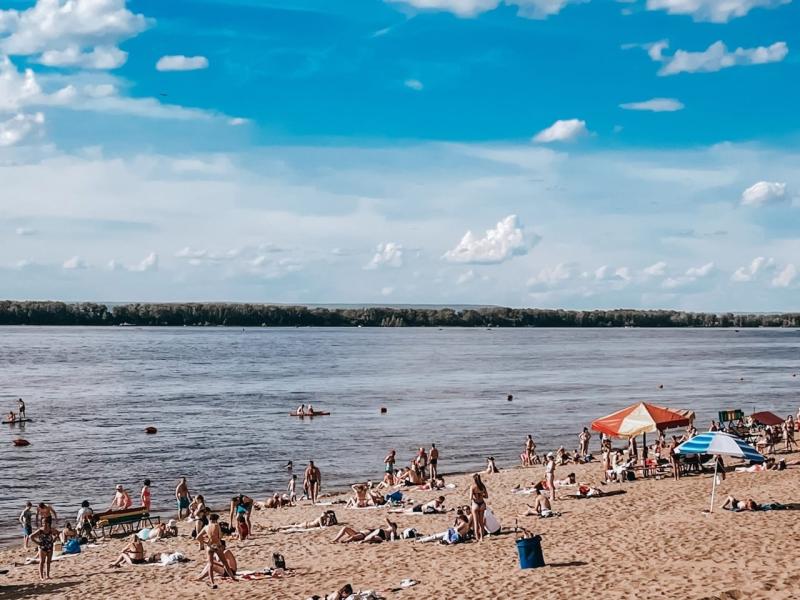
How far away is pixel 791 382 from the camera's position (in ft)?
256

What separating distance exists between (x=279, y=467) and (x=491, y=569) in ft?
70.8

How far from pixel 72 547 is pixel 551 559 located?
13.3 m

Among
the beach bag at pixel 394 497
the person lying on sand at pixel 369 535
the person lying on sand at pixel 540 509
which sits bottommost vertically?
the beach bag at pixel 394 497

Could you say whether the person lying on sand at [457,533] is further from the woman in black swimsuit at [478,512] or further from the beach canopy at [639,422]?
the beach canopy at [639,422]

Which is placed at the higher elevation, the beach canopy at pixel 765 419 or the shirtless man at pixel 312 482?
the beach canopy at pixel 765 419

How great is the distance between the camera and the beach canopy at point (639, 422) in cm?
2523

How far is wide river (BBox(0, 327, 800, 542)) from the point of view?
3575 centimetres

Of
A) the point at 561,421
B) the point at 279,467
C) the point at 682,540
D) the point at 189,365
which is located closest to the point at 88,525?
the point at 279,467

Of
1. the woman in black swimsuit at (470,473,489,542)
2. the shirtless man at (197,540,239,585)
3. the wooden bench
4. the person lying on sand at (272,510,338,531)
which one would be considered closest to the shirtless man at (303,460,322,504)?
the person lying on sand at (272,510,338,531)

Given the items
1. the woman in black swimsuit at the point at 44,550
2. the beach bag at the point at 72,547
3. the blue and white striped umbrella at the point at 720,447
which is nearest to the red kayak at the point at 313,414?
the beach bag at the point at 72,547

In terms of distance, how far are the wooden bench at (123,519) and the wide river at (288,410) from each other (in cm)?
298

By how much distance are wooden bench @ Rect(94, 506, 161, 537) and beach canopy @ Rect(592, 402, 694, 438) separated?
14.3 meters

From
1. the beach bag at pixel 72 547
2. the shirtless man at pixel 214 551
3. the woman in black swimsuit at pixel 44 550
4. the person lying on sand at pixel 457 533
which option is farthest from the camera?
the beach bag at pixel 72 547

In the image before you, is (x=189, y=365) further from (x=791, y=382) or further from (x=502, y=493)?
(x=502, y=493)
